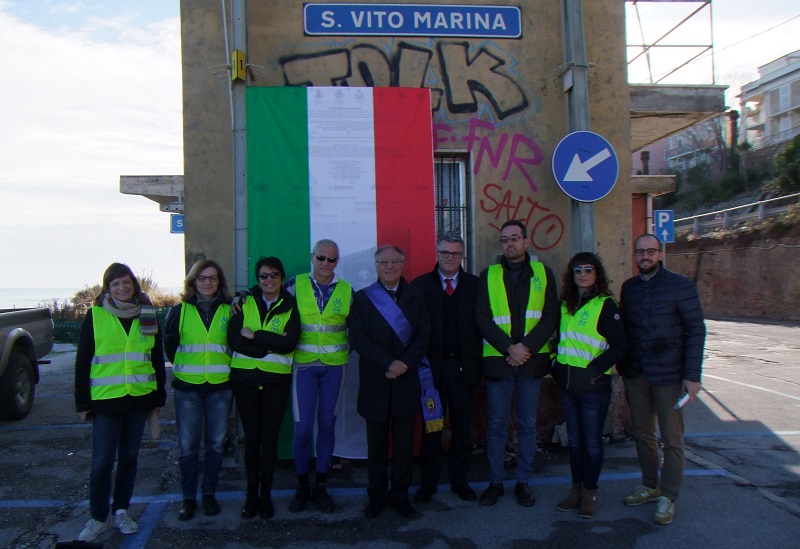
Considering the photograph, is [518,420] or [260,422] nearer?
[260,422]

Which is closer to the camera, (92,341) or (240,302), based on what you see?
(92,341)

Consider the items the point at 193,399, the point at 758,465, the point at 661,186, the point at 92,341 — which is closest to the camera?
the point at 92,341

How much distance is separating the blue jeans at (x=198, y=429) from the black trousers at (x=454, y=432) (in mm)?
1500

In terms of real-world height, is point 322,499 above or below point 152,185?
below

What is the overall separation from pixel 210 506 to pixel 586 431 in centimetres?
272

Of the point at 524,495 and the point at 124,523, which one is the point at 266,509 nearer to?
the point at 124,523

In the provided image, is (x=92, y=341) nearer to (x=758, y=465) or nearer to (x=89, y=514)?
(x=89, y=514)

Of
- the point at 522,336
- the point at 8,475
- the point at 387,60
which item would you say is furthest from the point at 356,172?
the point at 8,475

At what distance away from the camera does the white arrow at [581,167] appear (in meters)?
5.36

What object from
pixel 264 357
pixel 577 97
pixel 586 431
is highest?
pixel 577 97

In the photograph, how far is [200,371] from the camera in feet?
13.6

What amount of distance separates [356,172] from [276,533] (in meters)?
3.09

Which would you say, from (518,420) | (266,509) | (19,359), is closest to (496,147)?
(518,420)

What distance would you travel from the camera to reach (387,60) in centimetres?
589
